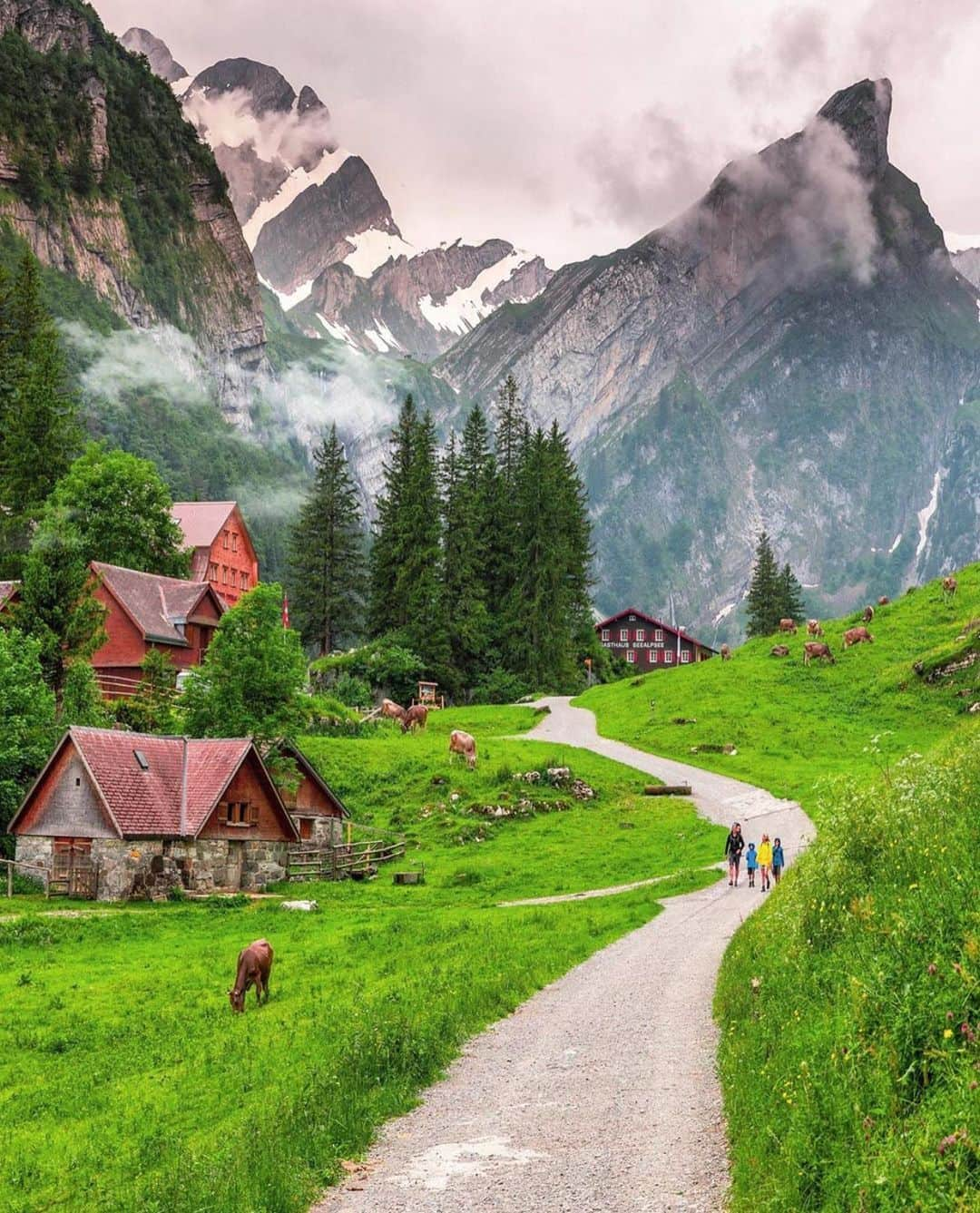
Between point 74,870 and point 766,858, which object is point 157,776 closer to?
point 74,870

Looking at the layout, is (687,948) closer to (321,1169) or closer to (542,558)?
(321,1169)

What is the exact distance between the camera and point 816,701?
226 ft

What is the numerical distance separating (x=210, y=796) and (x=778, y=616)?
89.6 meters

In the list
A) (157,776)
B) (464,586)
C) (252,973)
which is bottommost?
(252,973)

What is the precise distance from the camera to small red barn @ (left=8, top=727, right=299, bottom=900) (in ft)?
144

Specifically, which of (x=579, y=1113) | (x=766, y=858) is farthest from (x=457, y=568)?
(x=579, y=1113)

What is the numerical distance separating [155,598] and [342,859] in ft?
107

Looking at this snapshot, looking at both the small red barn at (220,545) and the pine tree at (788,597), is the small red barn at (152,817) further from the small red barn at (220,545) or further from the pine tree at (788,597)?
the pine tree at (788,597)

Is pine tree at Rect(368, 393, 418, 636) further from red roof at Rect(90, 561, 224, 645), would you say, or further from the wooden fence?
the wooden fence

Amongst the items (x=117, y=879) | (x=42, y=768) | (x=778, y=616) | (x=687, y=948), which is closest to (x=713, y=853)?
(x=687, y=948)

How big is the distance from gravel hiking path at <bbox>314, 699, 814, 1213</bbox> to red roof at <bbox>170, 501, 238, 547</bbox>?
312ft

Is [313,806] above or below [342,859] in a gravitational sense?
above

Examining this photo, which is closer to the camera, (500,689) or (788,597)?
(500,689)

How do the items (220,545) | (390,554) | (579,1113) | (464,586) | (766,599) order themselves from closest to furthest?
(579,1113) → (464,586) → (390,554) → (220,545) → (766,599)
